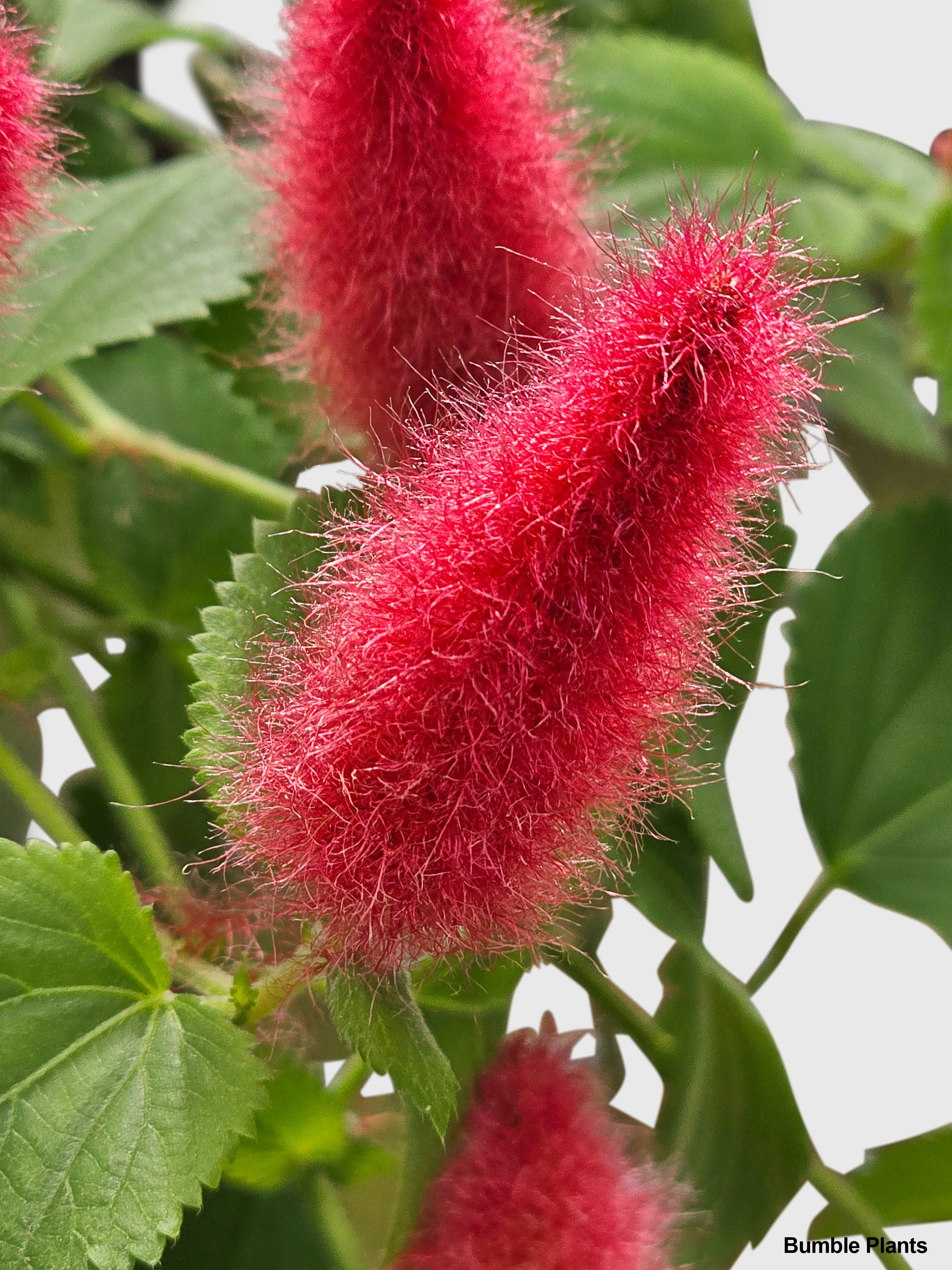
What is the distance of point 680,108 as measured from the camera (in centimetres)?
56

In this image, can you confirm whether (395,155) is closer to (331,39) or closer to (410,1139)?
(331,39)

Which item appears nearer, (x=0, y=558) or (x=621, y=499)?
(x=621, y=499)

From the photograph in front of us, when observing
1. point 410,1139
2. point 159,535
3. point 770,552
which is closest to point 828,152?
point 770,552

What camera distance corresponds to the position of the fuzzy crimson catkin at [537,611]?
0.80 feet

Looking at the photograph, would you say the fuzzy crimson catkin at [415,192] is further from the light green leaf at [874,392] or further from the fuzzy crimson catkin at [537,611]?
the light green leaf at [874,392]

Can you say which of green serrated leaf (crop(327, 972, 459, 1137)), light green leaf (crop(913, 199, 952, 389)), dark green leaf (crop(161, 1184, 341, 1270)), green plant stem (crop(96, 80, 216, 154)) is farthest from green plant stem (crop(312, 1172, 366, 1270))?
green plant stem (crop(96, 80, 216, 154))

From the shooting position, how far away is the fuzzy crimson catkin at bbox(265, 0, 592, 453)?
345 mm

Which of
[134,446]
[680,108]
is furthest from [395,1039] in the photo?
[680,108]

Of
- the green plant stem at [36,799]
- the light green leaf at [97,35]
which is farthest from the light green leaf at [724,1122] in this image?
the light green leaf at [97,35]

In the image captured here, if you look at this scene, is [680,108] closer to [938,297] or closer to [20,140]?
[938,297]

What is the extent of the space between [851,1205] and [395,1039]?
25cm

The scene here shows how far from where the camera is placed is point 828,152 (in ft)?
1.90

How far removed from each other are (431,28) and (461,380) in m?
0.11

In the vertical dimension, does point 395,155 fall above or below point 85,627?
above
